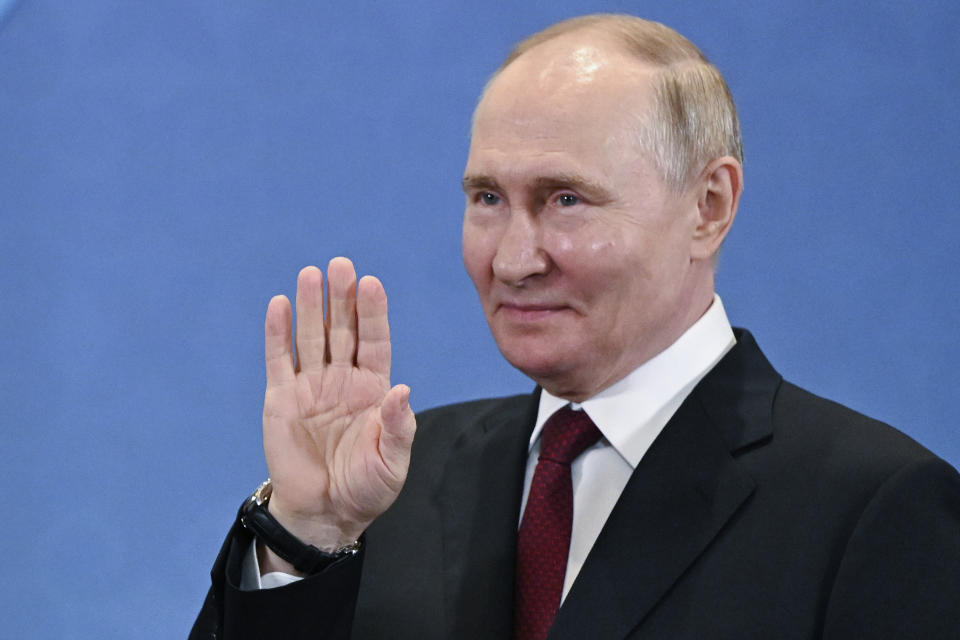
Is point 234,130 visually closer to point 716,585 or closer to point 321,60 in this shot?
point 321,60

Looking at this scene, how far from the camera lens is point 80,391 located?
7.89 feet

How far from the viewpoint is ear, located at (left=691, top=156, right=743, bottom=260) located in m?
1.51

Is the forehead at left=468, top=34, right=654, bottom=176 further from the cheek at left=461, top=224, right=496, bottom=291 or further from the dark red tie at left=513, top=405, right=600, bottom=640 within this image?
the dark red tie at left=513, top=405, right=600, bottom=640

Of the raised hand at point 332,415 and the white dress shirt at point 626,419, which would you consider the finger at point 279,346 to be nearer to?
the raised hand at point 332,415

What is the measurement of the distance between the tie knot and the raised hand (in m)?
0.18

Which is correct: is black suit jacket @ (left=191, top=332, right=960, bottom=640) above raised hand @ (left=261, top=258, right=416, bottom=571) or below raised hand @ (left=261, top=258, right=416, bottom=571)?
below

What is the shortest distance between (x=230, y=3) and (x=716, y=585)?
151cm

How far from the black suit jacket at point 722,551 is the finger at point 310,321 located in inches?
9.0

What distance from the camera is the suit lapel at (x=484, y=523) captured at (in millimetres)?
1473

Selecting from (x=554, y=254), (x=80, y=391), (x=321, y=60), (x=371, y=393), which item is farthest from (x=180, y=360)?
(x=554, y=254)

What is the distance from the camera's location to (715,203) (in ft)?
5.01

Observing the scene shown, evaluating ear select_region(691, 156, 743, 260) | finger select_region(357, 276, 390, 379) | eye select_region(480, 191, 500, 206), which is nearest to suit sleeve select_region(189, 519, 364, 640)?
finger select_region(357, 276, 390, 379)

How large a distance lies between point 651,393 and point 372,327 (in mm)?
332

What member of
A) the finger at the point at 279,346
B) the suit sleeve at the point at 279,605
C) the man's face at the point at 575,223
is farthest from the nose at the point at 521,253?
the suit sleeve at the point at 279,605
